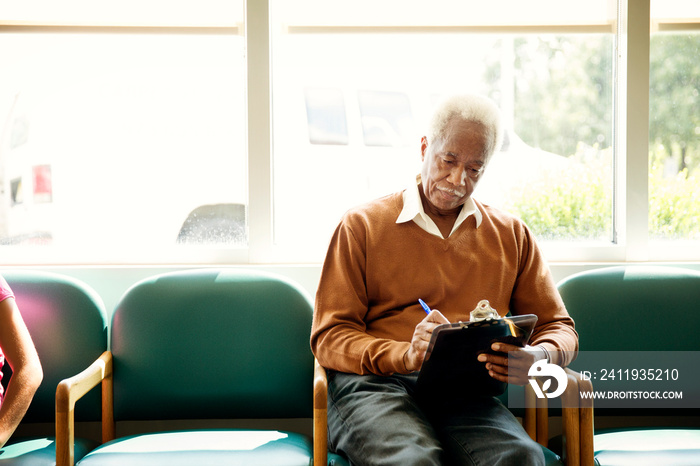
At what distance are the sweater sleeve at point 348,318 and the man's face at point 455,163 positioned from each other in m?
0.28

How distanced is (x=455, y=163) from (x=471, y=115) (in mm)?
Answer: 156

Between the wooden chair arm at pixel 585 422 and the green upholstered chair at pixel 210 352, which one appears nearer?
the wooden chair arm at pixel 585 422

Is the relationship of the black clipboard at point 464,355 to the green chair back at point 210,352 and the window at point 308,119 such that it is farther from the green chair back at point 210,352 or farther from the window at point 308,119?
the window at point 308,119

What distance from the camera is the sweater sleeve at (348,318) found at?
1683 millimetres

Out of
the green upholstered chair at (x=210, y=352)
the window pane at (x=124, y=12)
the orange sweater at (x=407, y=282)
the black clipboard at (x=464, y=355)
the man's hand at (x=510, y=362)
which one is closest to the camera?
the black clipboard at (x=464, y=355)

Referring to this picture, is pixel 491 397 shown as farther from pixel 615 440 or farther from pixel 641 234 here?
pixel 641 234

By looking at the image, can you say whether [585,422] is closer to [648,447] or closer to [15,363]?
[648,447]

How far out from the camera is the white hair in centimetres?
183

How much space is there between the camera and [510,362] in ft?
5.30

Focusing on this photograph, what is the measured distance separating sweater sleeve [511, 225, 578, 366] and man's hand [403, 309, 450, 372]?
1.44ft

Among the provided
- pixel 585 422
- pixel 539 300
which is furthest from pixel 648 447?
pixel 539 300

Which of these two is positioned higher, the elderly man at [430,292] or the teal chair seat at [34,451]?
the elderly man at [430,292]

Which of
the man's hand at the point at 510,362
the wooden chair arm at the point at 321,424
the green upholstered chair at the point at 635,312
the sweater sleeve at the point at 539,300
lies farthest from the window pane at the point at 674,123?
the wooden chair arm at the point at 321,424

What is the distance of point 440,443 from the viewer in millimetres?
1601
